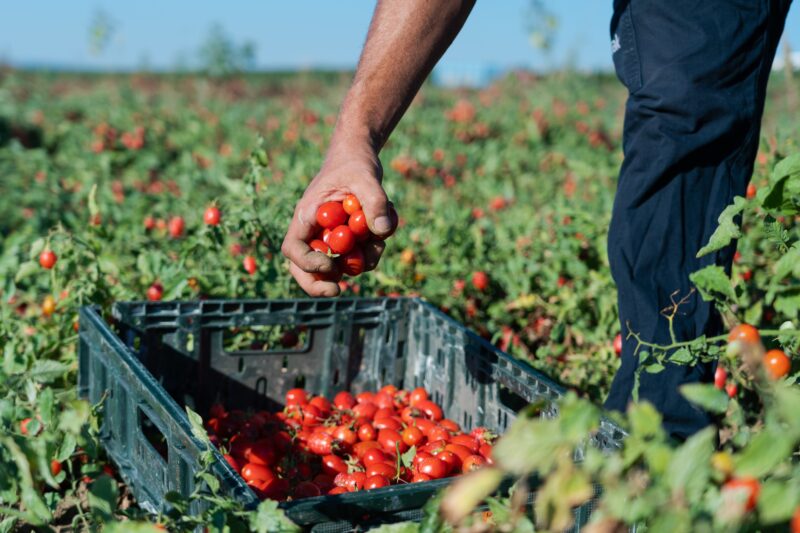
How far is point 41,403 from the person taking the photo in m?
1.57

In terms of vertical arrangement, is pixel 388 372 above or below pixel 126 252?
below

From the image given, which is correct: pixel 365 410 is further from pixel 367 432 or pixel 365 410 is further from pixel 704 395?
pixel 704 395

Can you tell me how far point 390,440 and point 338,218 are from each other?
745mm

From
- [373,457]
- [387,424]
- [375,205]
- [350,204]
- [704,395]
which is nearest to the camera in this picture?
[704,395]

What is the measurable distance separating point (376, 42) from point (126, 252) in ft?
6.56

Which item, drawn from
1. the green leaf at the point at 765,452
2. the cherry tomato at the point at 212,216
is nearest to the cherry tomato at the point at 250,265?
the cherry tomato at the point at 212,216

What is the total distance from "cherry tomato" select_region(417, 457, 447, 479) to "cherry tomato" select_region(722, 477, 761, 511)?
1.18 meters

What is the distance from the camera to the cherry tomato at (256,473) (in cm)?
204

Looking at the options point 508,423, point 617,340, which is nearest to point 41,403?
point 508,423

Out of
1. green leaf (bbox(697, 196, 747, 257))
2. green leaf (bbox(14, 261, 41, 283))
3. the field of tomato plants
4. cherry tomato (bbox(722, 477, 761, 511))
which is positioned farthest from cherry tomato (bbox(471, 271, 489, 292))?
cherry tomato (bbox(722, 477, 761, 511))

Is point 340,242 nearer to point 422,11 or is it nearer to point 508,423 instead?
point 422,11

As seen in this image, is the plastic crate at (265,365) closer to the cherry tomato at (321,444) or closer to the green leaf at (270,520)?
the cherry tomato at (321,444)

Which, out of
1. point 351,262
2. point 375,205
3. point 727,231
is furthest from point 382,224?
point 727,231

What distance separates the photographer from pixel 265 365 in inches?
106
